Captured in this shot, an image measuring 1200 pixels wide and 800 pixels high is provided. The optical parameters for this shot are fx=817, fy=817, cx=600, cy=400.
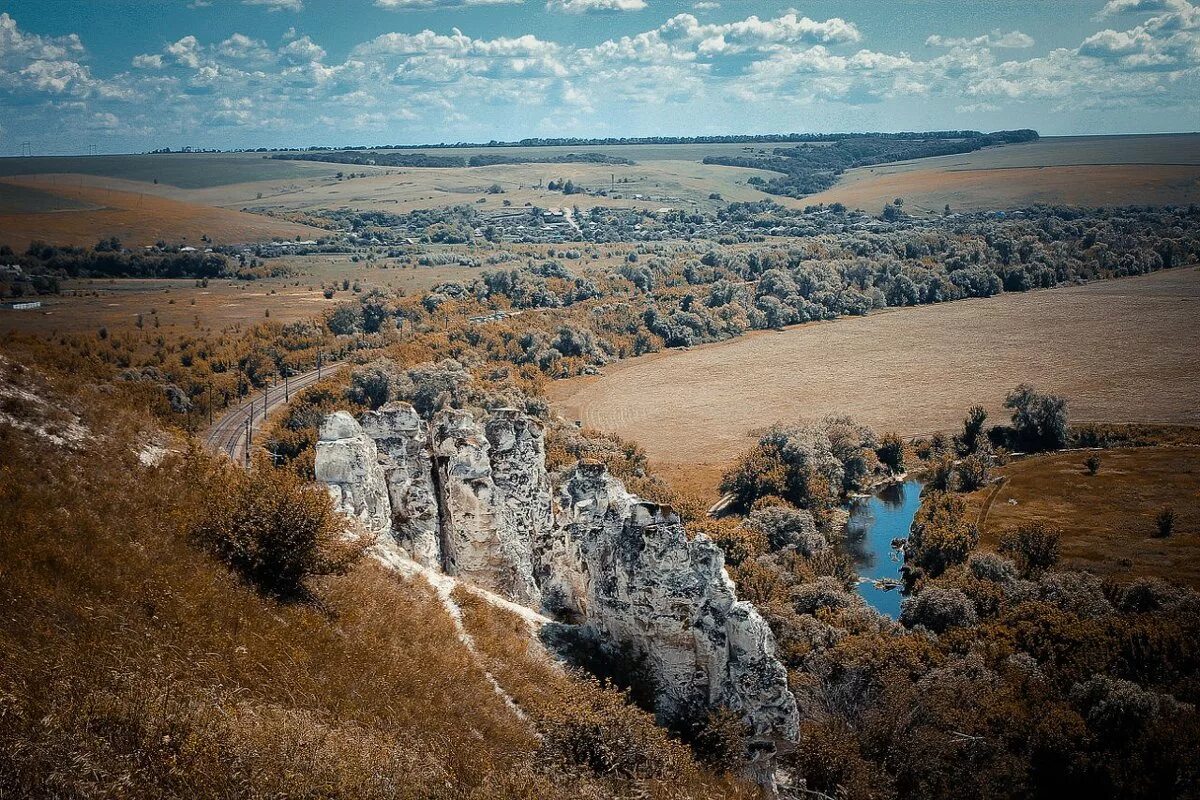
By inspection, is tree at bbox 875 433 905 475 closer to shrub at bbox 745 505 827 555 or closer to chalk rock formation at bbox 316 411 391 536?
shrub at bbox 745 505 827 555

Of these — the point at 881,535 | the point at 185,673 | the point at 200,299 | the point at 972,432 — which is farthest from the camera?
the point at 200,299

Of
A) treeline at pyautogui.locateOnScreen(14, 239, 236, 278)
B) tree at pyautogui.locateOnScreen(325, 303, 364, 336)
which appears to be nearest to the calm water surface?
tree at pyautogui.locateOnScreen(325, 303, 364, 336)

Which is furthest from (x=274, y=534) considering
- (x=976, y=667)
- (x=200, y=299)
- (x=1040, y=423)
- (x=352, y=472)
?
(x=200, y=299)

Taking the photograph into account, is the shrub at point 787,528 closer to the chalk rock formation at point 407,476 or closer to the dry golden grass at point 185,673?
the chalk rock formation at point 407,476

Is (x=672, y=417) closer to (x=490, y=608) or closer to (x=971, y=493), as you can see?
(x=971, y=493)

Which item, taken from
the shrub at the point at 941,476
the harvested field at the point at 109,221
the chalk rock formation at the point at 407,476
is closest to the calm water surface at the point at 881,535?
the shrub at the point at 941,476

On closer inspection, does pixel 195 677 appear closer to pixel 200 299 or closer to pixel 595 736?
pixel 595 736

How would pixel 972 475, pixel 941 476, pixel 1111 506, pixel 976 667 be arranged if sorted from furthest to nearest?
pixel 941 476 → pixel 972 475 → pixel 1111 506 → pixel 976 667
